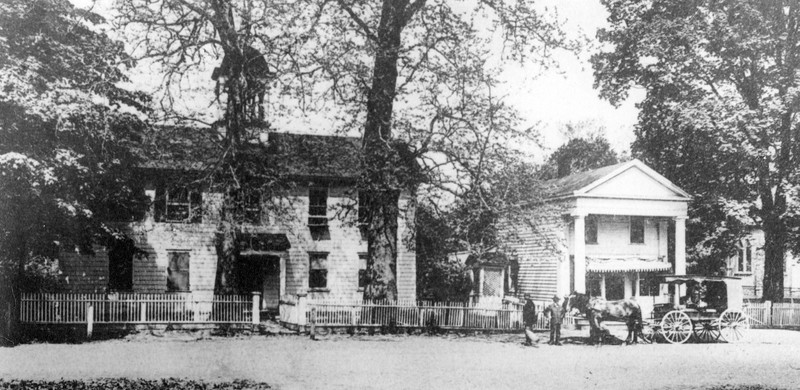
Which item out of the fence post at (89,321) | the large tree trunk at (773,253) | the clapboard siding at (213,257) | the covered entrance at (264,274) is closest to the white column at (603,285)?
the large tree trunk at (773,253)

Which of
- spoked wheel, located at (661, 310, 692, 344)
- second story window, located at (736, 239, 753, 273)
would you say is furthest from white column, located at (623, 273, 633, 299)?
second story window, located at (736, 239, 753, 273)

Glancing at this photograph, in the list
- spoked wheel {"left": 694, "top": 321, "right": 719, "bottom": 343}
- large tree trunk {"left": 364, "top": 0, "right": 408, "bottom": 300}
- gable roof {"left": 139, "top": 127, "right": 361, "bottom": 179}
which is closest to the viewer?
large tree trunk {"left": 364, "top": 0, "right": 408, "bottom": 300}

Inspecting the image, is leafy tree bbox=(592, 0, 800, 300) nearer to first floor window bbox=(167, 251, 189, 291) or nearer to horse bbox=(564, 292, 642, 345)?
horse bbox=(564, 292, 642, 345)

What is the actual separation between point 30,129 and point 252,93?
5.81m

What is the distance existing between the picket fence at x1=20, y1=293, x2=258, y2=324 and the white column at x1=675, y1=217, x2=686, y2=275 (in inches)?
720

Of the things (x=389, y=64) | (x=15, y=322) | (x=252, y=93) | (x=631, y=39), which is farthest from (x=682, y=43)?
(x=15, y=322)

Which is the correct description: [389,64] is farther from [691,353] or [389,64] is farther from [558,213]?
[691,353]

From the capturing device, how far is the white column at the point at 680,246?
31797mm

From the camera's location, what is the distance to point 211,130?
2203cm

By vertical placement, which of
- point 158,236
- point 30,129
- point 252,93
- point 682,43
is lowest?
point 158,236

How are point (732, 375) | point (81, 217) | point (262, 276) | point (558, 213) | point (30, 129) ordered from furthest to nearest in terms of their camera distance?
point (262, 276) → point (558, 213) → point (81, 217) → point (30, 129) → point (732, 375)

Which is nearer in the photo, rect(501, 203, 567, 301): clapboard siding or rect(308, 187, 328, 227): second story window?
rect(308, 187, 328, 227): second story window

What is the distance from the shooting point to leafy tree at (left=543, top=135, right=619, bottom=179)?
50.6 metres

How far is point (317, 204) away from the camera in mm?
30797
